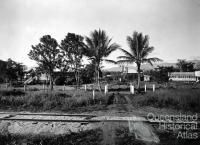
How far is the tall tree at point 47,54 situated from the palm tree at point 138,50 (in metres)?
10.00

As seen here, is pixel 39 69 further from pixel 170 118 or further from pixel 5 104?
pixel 170 118

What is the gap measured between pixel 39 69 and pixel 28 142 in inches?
738

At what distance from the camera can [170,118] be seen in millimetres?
6465

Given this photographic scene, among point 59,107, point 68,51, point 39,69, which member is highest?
point 68,51

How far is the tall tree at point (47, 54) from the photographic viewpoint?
21.2m

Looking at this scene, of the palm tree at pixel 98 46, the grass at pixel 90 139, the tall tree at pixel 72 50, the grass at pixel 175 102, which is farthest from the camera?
the tall tree at pixel 72 50

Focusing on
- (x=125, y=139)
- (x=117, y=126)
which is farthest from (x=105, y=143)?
(x=117, y=126)

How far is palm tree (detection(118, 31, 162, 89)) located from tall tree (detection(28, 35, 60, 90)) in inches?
394

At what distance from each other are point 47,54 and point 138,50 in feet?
40.9

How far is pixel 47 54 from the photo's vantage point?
2139 centimetres

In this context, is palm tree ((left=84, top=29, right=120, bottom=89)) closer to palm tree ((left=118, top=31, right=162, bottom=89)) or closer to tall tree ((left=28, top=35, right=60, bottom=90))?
palm tree ((left=118, top=31, right=162, bottom=89))

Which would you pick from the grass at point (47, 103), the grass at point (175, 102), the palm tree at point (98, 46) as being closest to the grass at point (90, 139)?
the grass at point (47, 103)

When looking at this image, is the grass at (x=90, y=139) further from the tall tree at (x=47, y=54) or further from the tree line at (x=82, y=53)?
the tall tree at (x=47, y=54)

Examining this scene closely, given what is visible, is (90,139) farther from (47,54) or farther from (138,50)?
(47,54)
